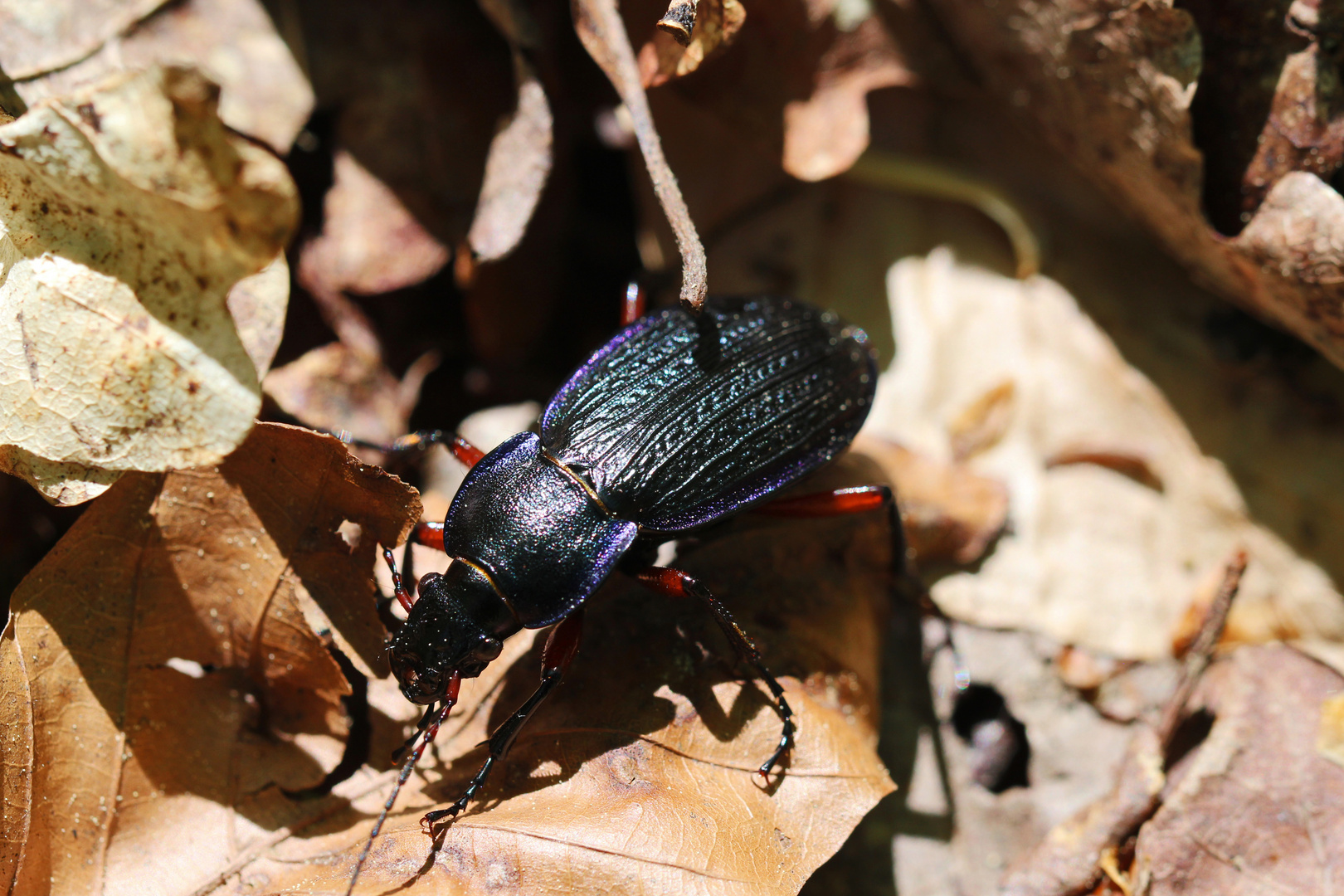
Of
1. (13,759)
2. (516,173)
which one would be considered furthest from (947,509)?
(13,759)

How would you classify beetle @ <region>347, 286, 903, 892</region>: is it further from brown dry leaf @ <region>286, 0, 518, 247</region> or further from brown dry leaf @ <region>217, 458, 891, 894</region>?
brown dry leaf @ <region>286, 0, 518, 247</region>

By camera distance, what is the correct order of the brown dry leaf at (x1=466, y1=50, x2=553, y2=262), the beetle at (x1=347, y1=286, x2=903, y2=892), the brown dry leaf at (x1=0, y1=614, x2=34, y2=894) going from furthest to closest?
1. the brown dry leaf at (x1=466, y1=50, x2=553, y2=262)
2. the beetle at (x1=347, y1=286, x2=903, y2=892)
3. the brown dry leaf at (x1=0, y1=614, x2=34, y2=894)

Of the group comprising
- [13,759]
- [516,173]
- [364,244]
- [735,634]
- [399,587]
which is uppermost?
[516,173]

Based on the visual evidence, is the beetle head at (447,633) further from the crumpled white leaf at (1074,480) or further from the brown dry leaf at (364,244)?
the crumpled white leaf at (1074,480)

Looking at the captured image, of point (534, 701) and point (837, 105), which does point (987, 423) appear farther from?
point (534, 701)

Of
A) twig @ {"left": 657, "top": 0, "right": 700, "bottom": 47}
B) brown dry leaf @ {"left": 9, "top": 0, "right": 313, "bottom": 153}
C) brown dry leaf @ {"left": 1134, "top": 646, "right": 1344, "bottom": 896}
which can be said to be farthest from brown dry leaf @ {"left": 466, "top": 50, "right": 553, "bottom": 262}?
brown dry leaf @ {"left": 1134, "top": 646, "right": 1344, "bottom": 896}

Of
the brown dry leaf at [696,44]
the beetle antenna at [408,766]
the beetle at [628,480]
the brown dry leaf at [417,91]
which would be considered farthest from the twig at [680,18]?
the beetle antenna at [408,766]
